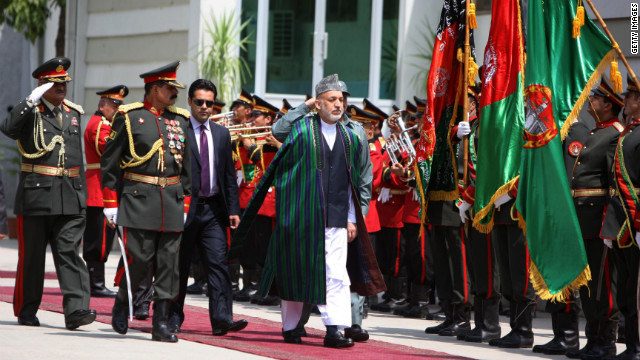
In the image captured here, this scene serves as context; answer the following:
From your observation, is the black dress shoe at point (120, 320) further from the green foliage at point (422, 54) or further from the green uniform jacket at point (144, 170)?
the green foliage at point (422, 54)

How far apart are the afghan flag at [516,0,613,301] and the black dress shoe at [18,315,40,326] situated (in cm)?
404

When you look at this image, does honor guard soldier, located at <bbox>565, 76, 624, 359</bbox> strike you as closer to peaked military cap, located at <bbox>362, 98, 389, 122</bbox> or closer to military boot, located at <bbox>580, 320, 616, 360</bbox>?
military boot, located at <bbox>580, 320, 616, 360</bbox>

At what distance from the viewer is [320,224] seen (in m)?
8.84

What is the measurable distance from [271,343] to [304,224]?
0.97 meters

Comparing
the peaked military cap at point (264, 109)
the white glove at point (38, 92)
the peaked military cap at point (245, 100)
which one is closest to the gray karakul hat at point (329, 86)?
the white glove at point (38, 92)

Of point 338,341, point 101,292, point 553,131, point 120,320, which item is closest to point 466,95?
point 553,131

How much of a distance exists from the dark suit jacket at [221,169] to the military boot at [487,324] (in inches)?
89.7

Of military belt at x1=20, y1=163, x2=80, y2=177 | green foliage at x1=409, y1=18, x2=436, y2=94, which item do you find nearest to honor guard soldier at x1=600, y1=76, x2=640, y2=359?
military belt at x1=20, y1=163, x2=80, y2=177

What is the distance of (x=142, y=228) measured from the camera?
340 inches

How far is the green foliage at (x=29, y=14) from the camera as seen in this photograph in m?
19.8

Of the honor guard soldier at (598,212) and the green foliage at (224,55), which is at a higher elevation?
the green foliage at (224,55)

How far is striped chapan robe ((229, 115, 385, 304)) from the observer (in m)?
8.84

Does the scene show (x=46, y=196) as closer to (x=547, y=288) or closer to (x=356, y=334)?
(x=356, y=334)

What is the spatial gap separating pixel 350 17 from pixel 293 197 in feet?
27.1
